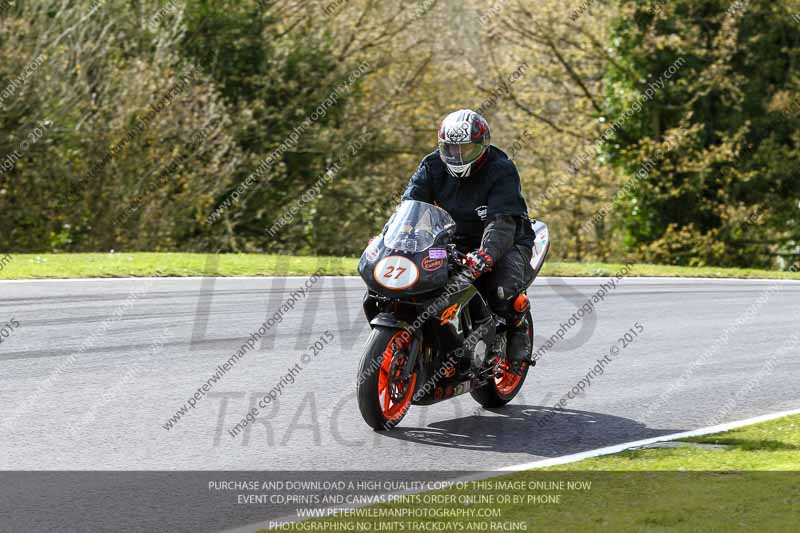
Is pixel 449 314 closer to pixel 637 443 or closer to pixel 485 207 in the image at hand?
pixel 485 207

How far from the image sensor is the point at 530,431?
8.03 m

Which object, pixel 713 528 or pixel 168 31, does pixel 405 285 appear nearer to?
pixel 713 528

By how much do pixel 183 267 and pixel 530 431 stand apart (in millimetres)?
11349

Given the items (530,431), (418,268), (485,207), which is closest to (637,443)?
(530,431)

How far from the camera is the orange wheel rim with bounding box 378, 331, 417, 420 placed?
747 cm

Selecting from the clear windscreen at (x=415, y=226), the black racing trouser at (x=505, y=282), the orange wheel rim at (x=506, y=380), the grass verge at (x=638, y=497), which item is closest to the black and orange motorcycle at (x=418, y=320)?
the clear windscreen at (x=415, y=226)

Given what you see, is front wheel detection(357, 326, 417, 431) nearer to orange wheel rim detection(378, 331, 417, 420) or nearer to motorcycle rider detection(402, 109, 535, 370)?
orange wheel rim detection(378, 331, 417, 420)

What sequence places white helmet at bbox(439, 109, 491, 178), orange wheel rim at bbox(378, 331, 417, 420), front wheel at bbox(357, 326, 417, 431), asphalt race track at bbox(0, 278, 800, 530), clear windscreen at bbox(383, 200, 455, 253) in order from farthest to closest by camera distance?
1. white helmet at bbox(439, 109, 491, 178)
2. clear windscreen at bbox(383, 200, 455, 253)
3. orange wheel rim at bbox(378, 331, 417, 420)
4. front wheel at bbox(357, 326, 417, 431)
5. asphalt race track at bbox(0, 278, 800, 530)

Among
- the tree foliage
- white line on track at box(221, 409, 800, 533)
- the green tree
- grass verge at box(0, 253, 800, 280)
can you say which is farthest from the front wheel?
the green tree

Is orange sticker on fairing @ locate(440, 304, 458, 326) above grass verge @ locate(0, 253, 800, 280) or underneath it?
above

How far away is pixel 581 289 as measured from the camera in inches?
695

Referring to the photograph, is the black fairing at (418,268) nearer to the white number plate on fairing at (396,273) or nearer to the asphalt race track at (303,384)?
the white number plate on fairing at (396,273)

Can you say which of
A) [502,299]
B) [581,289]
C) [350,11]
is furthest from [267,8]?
[502,299]

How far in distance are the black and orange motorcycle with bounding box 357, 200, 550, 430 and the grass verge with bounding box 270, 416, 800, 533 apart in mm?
1273
